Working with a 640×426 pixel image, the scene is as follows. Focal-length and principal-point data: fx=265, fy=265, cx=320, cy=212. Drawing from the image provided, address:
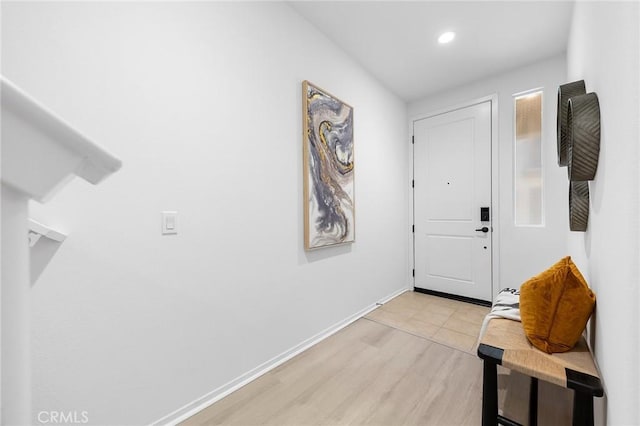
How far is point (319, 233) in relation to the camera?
2.17 meters

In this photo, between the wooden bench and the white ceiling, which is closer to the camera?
the wooden bench

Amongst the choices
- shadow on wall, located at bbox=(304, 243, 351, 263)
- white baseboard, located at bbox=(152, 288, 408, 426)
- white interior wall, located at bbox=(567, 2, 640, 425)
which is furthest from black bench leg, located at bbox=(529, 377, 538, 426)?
shadow on wall, located at bbox=(304, 243, 351, 263)

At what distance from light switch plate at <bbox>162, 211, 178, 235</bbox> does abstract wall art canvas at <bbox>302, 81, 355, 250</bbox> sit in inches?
36.8

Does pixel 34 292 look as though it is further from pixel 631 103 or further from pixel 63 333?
pixel 631 103

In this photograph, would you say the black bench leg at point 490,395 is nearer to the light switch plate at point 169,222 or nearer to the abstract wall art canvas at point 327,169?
the abstract wall art canvas at point 327,169

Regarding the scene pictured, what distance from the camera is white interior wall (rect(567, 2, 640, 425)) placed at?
686mm

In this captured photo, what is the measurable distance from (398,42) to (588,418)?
275cm

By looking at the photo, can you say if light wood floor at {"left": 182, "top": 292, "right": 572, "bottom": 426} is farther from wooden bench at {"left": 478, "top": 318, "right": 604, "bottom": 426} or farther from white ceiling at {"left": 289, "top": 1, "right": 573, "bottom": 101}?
white ceiling at {"left": 289, "top": 1, "right": 573, "bottom": 101}

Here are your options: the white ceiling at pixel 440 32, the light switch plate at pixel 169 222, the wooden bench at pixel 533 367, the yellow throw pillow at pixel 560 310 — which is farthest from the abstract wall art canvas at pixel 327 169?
the yellow throw pillow at pixel 560 310

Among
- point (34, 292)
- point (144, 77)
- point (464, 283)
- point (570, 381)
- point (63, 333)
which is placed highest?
point (144, 77)

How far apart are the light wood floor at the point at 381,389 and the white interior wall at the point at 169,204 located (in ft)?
0.65

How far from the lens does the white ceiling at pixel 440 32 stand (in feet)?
6.66

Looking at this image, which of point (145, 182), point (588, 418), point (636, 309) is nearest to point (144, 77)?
point (145, 182)

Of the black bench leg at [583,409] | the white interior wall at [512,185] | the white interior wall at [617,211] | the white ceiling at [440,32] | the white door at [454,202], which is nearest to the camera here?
the white interior wall at [617,211]
